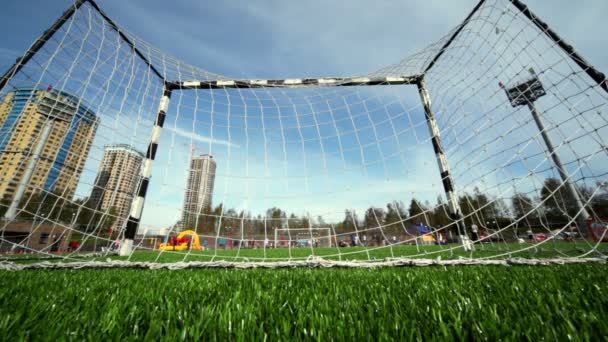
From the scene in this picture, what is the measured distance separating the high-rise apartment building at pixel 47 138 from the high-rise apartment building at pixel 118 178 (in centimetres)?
36

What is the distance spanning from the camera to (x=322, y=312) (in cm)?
80

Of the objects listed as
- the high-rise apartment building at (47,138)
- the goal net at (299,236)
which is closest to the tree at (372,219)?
the goal net at (299,236)

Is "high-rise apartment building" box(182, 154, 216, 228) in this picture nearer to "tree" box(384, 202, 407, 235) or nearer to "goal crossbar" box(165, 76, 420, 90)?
"goal crossbar" box(165, 76, 420, 90)

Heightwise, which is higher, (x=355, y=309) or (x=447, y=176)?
(x=447, y=176)

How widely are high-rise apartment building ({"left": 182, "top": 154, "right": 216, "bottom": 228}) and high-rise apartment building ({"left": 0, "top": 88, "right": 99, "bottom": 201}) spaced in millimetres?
1400

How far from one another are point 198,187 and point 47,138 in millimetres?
2055

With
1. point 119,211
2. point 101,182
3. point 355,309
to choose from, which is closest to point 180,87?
point 101,182

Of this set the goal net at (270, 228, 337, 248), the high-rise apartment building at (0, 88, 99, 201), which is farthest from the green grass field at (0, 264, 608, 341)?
the high-rise apartment building at (0, 88, 99, 201)

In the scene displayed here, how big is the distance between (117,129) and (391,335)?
14.3 ft

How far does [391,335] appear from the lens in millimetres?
606

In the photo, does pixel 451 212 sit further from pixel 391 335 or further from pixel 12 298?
pixel 12 298

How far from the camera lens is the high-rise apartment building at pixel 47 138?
115 inches

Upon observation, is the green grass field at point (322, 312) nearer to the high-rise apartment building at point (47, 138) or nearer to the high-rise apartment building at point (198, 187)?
the high-rise apartment building at point (198, 187)

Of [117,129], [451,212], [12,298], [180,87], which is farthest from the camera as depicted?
[180,87]
